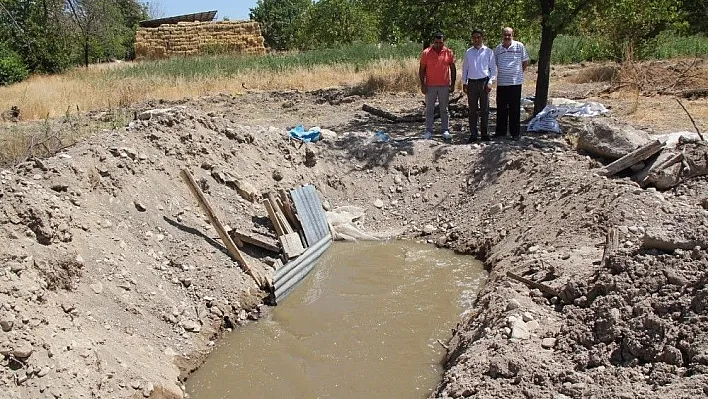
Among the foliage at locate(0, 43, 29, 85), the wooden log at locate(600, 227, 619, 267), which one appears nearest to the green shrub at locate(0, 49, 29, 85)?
the foliage at locate(0, 43, 29, 85)

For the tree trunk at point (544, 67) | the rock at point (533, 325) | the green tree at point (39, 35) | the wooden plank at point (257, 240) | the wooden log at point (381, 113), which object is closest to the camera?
the rock at point (533, 325)

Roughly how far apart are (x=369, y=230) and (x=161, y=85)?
36.3 feet

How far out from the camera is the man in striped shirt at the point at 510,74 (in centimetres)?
928

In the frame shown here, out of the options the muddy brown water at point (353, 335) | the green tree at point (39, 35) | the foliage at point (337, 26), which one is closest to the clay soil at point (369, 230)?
the muddy brown water at point (353, 335)

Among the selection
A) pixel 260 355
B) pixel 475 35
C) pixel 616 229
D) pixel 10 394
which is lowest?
pixel 260 355

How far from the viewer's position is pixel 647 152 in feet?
24.2

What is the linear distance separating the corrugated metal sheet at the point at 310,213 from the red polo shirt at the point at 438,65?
8.62 ft

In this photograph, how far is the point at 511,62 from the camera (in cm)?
928

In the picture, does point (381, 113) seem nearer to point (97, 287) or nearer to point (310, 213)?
point (310, 213)

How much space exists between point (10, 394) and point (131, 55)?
119 ft

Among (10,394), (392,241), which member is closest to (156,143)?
(392,241)

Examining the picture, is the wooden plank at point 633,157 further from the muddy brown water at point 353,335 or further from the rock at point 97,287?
the rock at point 97,287

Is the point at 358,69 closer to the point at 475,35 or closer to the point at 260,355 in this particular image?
the point at 475,35

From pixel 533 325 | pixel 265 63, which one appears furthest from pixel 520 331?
pixel 265 63
